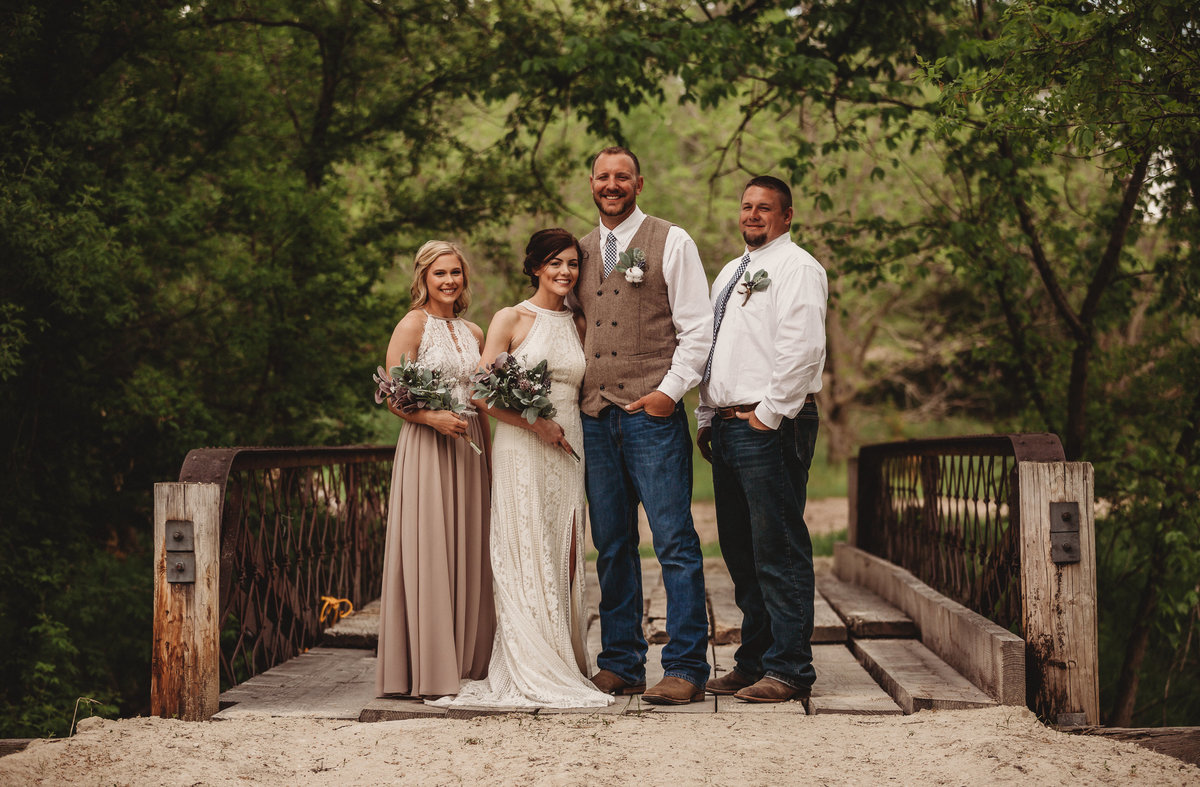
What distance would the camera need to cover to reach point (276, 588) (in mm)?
5477

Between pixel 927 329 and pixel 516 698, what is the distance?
19656mm

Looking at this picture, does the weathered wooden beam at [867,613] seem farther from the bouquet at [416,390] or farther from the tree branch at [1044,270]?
the tree branch at [1044,270]

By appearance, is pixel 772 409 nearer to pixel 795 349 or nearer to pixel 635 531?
pixel 795 349

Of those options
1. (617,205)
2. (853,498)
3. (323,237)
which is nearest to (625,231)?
(617,205)

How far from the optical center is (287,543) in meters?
5.63

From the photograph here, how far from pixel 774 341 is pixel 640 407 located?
628 millimetres

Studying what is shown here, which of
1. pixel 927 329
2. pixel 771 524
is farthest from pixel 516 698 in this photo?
pixel 927 329

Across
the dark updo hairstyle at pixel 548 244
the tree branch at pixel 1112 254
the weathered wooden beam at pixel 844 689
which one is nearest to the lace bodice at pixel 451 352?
the dark updo hairstyle at pixel 548 244

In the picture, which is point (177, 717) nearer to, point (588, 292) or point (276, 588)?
point (276, 588)

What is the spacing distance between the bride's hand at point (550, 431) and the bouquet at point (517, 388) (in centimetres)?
3

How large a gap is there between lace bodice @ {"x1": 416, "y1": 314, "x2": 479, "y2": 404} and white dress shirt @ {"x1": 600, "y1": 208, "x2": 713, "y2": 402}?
3.15ft

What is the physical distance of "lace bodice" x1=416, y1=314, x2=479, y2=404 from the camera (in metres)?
4.84

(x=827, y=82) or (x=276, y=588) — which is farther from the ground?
(x=827, y=82)

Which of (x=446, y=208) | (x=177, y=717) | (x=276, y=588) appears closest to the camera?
(x=177, y=717)
